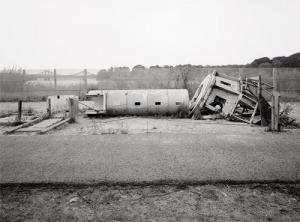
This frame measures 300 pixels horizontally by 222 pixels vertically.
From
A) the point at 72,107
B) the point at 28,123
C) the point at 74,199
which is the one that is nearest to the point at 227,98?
the point at 72,107

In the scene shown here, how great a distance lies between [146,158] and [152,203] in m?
1.31

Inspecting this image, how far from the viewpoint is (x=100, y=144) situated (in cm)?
485

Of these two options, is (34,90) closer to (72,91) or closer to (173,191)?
(72,91)

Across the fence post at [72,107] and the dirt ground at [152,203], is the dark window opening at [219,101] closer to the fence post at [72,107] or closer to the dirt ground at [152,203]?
the fence post at [72,107]

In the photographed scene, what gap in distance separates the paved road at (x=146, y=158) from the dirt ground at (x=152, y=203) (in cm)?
23

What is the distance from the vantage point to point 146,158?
4098mm

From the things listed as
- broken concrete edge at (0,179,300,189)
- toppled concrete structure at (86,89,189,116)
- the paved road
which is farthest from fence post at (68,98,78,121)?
broken concrete edge at (0,179,300,189)

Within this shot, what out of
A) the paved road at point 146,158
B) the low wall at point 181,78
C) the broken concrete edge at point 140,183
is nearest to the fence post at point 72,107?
the paved road at point 146,158

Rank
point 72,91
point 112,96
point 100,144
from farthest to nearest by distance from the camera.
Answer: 1. point 72,91
2. point 112,96
3. point 100,144

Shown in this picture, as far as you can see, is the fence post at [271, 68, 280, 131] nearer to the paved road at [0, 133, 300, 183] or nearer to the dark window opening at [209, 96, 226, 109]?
the paved road at [0, 133, 300, 183]

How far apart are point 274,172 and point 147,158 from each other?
1.78m

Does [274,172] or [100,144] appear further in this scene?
[100,144]

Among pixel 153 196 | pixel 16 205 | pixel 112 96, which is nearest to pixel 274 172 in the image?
pixel 153 196

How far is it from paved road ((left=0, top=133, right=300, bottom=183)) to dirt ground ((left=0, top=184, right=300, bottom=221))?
0.75 feet
